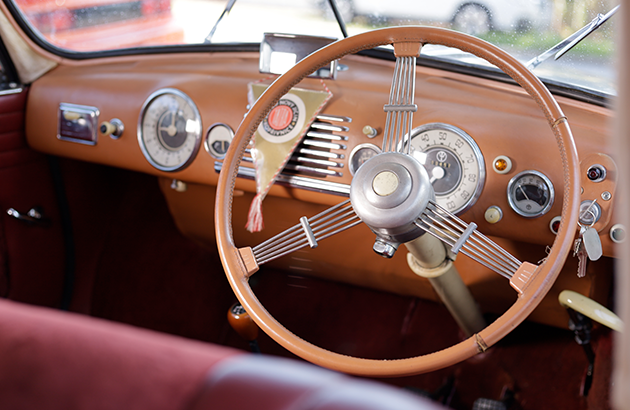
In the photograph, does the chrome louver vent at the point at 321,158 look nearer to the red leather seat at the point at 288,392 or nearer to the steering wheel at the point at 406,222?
the steering wheel at the point at 406,222

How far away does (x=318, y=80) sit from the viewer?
1.53 metres

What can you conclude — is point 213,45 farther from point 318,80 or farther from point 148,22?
point 318,80

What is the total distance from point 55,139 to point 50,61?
1.14 feet

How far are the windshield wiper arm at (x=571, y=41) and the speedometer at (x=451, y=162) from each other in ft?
0.93

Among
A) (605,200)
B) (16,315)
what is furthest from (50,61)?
(605,200)

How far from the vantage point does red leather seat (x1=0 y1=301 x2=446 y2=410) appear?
17.0 inches

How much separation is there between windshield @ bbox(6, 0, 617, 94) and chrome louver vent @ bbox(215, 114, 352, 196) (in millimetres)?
335

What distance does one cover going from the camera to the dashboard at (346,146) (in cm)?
127

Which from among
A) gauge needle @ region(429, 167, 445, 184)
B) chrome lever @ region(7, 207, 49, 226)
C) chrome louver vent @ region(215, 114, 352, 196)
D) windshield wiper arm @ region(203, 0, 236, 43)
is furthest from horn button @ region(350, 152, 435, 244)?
chrome lever @ region(7, 207, 49, 226)

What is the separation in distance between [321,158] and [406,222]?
546 mm

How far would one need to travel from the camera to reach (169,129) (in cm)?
168

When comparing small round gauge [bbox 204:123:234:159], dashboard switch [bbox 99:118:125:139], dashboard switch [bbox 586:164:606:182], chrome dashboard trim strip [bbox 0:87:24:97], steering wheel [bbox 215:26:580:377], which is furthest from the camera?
chrome dashboard trim strip [bbox 0:87:24:97]

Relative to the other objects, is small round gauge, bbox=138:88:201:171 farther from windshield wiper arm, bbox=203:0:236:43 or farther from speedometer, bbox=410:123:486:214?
speedometer, bbox=410:123:486:214

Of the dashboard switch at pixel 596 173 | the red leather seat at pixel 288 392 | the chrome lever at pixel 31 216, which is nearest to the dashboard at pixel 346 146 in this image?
the dashboard switch at pixel 596 173
